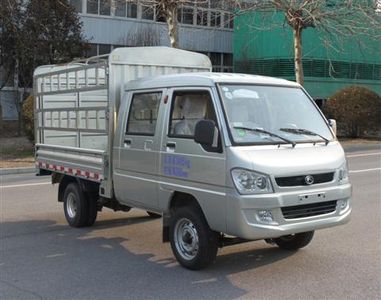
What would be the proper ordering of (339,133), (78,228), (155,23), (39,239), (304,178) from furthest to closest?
1. (155,23)
2. (339,133)
3. (78,228)
4. (39,239)
5. (304,178)

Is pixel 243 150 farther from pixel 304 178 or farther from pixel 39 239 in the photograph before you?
pixel 39 239

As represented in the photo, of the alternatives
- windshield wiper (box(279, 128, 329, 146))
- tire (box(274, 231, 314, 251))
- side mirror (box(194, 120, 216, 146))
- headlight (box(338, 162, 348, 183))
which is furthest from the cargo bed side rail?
headlight (box(338, 162, 348, 183))

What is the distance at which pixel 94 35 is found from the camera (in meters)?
37.7

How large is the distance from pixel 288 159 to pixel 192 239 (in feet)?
4.53

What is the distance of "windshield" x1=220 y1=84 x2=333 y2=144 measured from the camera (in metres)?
6.25

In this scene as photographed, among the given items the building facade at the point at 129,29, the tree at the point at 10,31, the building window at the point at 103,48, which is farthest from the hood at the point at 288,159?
the building window at the point at 103,48

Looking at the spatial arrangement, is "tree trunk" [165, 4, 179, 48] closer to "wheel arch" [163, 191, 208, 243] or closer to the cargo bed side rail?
the cargo bed side rail

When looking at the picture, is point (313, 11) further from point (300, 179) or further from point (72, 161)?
point (300, 179)

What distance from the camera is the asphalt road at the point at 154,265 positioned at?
5.70m

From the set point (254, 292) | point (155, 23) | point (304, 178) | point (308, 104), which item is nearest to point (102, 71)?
point (308, 104)

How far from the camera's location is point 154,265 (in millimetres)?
6648

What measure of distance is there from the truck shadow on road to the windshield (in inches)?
57.5

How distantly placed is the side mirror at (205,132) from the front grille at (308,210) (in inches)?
40.0

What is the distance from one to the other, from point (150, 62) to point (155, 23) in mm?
29885
